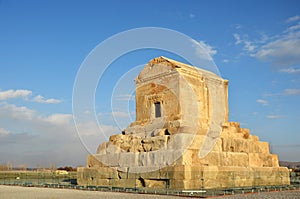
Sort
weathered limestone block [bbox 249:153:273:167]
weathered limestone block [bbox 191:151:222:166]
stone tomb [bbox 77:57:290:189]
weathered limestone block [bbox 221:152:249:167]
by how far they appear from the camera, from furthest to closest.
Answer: weathered limestone block [bbox 249:153:273:167], weathered limestone block [bbox 221:152:249:167], weathered limestone block [bbox 191:151:222:166], stone tomb [bbox 77:57:290:189]

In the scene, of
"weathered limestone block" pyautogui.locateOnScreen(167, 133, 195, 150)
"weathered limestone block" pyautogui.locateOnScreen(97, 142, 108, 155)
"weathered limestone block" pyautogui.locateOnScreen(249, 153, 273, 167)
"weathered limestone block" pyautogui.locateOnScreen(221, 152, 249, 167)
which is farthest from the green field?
"weathered limestone block" pyautogui.locateOnScreen(249, 153, 273, 167)

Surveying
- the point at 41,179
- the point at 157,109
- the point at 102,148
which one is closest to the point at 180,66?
the point at 157,109

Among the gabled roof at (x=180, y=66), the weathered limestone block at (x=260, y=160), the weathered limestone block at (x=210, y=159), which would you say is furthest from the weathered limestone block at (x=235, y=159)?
the gabled roof at (x=180, y=66)

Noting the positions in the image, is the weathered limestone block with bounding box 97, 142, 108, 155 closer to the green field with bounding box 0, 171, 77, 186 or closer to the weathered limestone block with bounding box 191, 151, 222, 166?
the green field with bounding box 0, 171, 77, 186

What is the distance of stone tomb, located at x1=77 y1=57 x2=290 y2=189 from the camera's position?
16.9 metres

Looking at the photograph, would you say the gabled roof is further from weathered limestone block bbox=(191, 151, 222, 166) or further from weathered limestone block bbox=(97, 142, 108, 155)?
weathered limestone block bbox=(97, 142, 108, 155)

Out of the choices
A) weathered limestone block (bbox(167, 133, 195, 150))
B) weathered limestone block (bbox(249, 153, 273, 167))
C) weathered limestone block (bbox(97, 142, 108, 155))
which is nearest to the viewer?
weathered limestone block (bbox(167, 133, 195, 150))

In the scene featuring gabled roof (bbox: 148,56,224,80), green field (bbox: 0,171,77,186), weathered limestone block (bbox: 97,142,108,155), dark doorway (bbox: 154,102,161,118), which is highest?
gabled roof (bbox: 148,56,224,80)

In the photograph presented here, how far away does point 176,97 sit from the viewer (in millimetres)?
21125

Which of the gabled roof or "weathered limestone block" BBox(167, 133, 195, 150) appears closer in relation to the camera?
"weathered limestone block" BBox(167, 133, 195, 150)

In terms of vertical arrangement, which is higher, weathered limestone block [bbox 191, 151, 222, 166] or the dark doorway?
the dark doorway

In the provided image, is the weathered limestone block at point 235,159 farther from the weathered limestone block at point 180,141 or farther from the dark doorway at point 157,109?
the dark doorway at point 157,109

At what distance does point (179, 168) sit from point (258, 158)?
26.0 ft

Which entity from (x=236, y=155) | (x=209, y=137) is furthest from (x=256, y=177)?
(x=209, y=137)
